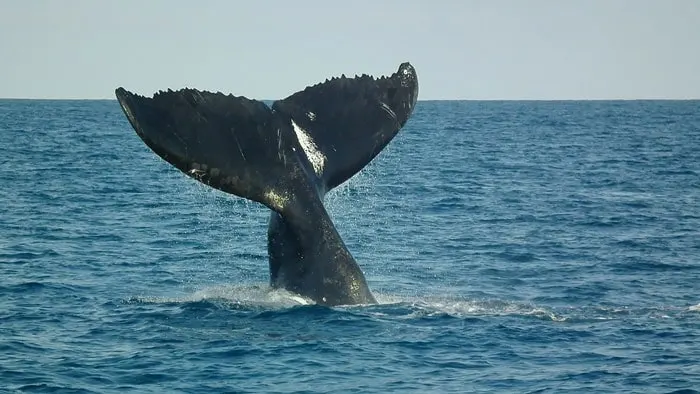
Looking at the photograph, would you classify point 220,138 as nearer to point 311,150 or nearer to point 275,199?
point 275,199

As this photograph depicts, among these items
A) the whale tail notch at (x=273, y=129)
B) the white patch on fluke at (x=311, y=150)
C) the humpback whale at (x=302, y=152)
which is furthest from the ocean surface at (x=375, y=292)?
the white patch on fluke at (x=311, y=150)

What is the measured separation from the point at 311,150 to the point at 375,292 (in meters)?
3.01

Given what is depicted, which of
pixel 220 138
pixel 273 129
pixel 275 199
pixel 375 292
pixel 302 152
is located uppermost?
pixel 273 129

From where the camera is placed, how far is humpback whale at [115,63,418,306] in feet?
36.3

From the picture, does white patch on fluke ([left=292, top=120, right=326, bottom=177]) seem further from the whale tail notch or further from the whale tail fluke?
the whale tail fluke

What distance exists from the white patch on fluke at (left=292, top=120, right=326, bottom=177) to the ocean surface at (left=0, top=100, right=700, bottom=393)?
36.8 inches

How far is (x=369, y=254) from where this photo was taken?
759 inches

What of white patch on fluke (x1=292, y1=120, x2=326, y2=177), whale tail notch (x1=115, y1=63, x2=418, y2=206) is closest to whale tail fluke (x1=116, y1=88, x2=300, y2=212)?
whale tail notch (x1=115, y1=63, x2=418, y2=206)

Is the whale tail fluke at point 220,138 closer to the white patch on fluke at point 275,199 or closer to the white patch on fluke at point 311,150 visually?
the white patch on fluke at point 275,199

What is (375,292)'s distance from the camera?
14516 millimetres

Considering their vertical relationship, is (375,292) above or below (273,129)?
below

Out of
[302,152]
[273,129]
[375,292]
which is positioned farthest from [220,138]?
[375,292]

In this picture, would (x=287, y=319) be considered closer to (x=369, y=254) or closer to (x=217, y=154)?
(x=217, y=154)

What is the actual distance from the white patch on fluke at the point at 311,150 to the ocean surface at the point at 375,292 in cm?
93
